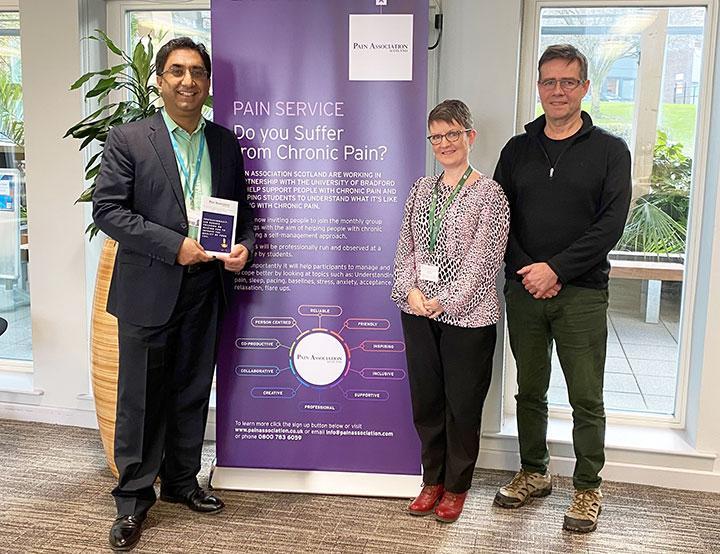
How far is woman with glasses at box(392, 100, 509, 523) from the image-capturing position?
2576mm

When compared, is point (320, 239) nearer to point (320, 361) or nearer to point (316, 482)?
point (320, 361)

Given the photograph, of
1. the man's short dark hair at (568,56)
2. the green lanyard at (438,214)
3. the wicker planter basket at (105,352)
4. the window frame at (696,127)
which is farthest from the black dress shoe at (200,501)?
the man's short dark hair at (568,56)

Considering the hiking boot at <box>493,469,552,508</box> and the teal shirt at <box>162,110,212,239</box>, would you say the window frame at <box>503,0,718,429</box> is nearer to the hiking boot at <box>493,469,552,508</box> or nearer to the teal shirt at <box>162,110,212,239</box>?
the hiking boot at <box>493,469,552,508</box>

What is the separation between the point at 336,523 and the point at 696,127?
2.21 meters

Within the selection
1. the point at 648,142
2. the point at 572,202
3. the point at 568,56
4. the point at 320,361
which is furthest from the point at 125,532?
the point at 648,142

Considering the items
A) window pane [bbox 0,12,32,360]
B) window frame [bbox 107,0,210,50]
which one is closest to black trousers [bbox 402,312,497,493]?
window frame [bbox 107,0,210,50]

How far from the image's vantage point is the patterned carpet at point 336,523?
264 centimetres

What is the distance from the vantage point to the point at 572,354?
9.00ft

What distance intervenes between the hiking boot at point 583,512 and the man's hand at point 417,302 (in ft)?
3.09

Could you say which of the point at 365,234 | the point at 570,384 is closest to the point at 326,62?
the point at 365,234

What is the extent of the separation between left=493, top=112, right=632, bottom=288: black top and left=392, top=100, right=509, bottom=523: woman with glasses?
15cm

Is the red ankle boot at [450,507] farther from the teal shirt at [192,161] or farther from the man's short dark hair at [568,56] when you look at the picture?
the man's short dark hair at [568,56]

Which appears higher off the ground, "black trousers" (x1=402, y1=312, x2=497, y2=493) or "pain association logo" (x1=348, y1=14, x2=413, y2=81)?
"pain association logo" (x1=348, y1=14, x2=413, y2=81)

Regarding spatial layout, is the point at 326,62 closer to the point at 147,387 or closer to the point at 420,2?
the point at 420,2
